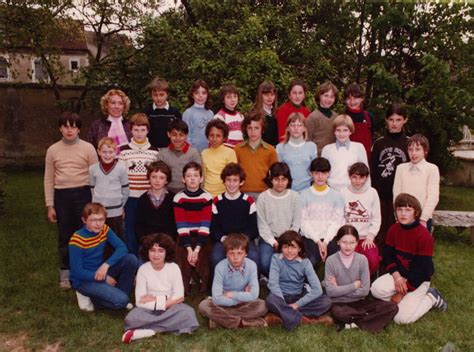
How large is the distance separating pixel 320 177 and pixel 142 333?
2467 mm

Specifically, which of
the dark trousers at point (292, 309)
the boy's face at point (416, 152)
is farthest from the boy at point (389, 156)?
the dark trousers at point (292, 309)

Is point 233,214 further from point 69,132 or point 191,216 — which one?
point 69,132

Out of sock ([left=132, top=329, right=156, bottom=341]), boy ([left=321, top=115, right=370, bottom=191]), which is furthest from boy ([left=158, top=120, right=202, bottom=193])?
sock ([left=132, top=329, right=156, bottom=341])

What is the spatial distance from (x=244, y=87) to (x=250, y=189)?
360 centimetres

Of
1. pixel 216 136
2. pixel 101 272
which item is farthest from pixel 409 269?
pixel 101 272

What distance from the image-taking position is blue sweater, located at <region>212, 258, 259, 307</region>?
177 inches

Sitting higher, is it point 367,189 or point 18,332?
point 367,189

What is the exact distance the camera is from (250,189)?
18.0 ft

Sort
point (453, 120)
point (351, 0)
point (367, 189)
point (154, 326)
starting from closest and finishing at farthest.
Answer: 1. point (154, 326)
2. point (367, 189)
3. point (453, 120)
4. point (351, 0)

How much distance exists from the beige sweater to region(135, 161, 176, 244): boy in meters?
0.78

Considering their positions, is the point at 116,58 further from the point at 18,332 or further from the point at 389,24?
the point at 18,332

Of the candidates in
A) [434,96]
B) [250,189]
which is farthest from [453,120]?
[250,189]

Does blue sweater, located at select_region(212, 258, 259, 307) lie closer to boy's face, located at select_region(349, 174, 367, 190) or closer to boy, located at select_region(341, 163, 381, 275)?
boy, located at select_region(341, 163, 381, 275)

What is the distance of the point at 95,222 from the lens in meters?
4.77
